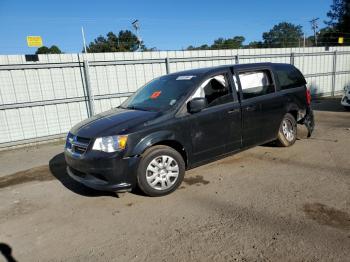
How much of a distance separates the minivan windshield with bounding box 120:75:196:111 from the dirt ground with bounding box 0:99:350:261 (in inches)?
52.6

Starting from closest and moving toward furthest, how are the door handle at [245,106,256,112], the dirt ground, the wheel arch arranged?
1. the dirt ground
2. the wheel arch
3. the door handle at [245,106,256,112]

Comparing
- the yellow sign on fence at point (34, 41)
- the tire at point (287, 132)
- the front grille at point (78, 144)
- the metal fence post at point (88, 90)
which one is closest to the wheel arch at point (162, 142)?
the front grille at point (78, 144)

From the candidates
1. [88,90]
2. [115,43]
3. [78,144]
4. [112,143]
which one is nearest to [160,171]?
[112,143]

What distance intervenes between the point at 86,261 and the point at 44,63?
6936 millimetres

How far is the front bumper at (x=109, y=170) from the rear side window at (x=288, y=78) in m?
3.55

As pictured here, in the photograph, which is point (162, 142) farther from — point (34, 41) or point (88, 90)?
point (34, 41)

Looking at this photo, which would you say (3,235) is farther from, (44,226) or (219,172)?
(219,172)

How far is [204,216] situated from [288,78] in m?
3.82

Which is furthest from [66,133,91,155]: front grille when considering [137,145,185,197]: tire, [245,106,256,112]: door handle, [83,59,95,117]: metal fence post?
[83,59,95,117]: metal fence post

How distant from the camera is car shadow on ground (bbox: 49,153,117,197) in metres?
4.52

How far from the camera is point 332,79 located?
49.9 ft

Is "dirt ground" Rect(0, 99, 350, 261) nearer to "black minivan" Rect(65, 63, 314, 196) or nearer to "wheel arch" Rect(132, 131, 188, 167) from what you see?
"black minivan" Rect(65, 63, 314, 196)

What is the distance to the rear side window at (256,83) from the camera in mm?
5160

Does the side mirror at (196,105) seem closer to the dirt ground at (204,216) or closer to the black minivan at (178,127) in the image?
the black minivan at (178,127)
